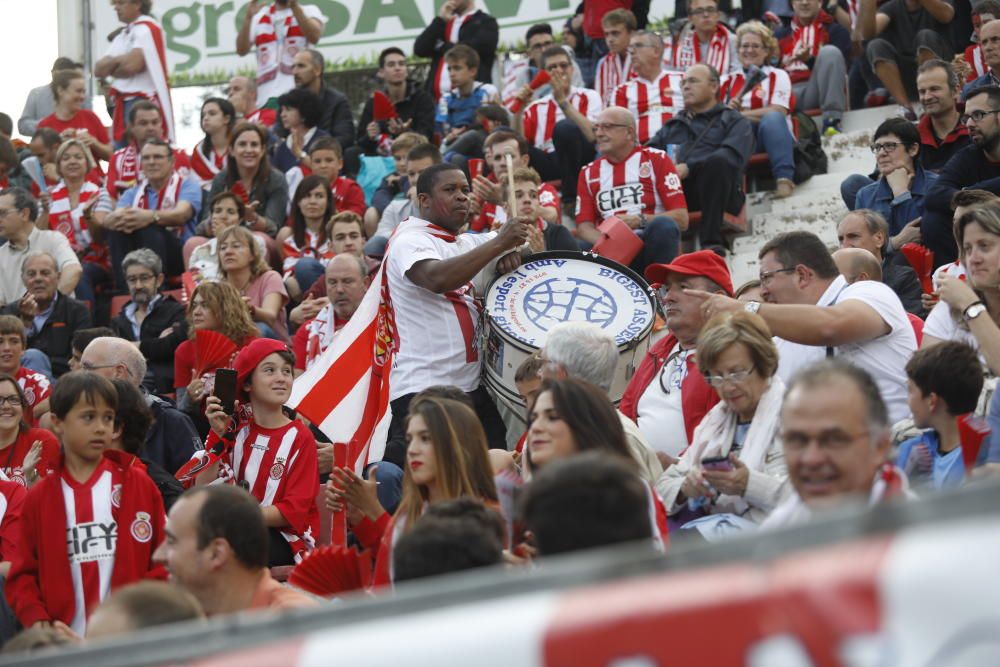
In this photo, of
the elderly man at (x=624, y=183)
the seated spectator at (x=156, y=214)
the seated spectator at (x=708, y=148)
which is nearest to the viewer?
the elderly man at (x=624, y=183)

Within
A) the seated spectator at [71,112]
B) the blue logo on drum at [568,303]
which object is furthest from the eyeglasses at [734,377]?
the seated spectator at [71,112]

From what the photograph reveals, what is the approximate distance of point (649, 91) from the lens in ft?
42.6

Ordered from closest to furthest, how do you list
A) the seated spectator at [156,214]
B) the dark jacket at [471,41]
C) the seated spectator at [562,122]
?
the seated spectator at [156,214]
the seated spectator at [562,122]
the dark jacket at [471,41]

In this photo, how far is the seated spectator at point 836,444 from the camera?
3.84 m

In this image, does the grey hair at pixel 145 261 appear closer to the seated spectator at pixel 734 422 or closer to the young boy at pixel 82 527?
the young boy at pixel 82 527

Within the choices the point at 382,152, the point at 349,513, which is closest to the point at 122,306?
the point at 382,152

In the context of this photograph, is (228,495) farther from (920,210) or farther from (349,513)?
(920,210)

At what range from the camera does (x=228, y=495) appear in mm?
4656

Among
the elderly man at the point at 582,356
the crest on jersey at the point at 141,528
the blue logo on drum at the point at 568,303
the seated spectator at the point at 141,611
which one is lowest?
the crest on jersey at the point at 141,528

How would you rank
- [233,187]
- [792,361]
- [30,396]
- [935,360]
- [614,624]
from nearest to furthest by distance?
[614,624] → [935,360] → [792,361] → [30,396] → [233,187]

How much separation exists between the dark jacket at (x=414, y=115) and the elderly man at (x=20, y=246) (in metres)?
3.78

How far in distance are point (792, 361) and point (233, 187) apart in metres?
7.62

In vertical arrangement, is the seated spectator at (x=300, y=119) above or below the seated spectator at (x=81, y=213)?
above

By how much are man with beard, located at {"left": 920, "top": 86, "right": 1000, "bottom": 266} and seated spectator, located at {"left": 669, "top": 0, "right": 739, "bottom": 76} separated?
4.83 meters
